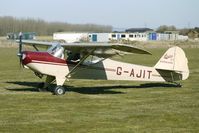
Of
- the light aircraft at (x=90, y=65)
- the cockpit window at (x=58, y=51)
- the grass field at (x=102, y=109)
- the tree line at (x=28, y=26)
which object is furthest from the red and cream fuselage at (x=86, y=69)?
the tree line at (x=28, y=26)

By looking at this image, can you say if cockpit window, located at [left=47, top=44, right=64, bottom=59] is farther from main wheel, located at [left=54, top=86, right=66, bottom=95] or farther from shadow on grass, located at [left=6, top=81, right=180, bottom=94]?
shadow on grass, located at [left=6, top=81, right=180, bottom=94]

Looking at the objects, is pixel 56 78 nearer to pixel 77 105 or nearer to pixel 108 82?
pixel 77 105

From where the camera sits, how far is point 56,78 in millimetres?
14719

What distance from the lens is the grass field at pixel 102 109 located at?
354 inches

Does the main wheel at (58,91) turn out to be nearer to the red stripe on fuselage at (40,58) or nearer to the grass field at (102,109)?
the grass field at (102,109)

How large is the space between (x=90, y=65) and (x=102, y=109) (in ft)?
13.3

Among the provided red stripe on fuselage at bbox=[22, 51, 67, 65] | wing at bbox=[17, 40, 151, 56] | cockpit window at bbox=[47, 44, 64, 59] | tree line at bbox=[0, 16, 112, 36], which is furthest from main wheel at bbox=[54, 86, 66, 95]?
tree line at bbox=[0, 16, 112, 36]

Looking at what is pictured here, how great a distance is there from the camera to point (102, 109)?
1137 cm

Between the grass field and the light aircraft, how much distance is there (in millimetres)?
545

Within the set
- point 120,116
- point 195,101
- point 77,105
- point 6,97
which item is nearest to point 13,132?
point 120,116

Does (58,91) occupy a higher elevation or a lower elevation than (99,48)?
lower

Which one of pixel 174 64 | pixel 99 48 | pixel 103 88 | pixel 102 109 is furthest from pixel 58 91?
pixel 174 64

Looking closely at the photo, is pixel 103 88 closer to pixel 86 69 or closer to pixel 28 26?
pixel 86 69

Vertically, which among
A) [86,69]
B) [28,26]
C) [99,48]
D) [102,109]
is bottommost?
[102,109]
